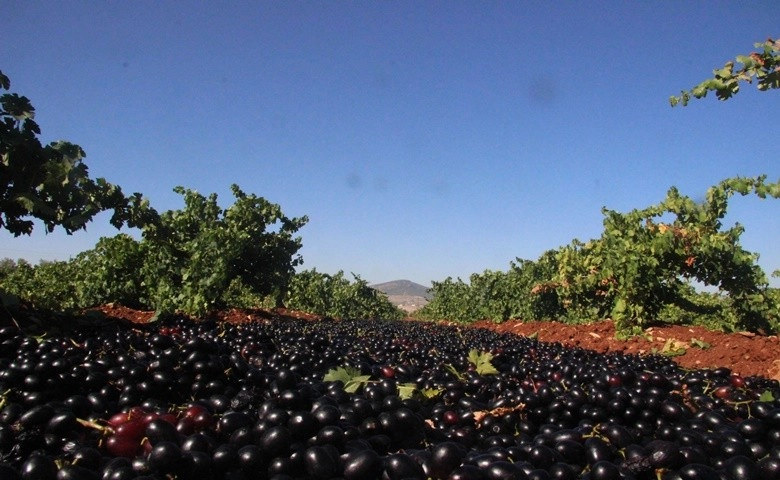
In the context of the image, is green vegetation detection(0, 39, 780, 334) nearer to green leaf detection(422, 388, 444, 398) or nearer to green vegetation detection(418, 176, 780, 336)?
green vegetation detection(418, 176, 780, 336)

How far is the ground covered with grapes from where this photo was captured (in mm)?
1670

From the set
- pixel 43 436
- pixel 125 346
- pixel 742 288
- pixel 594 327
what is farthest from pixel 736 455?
pixel 742 288

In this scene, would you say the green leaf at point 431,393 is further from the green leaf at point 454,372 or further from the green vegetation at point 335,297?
the green vegetation at point 335,297

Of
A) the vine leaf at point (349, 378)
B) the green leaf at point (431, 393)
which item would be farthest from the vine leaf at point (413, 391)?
the vine leaf at point (349, 378)

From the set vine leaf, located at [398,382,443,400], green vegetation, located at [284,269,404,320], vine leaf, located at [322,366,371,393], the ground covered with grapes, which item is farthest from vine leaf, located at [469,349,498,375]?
green vegetation, located at [284,269,404,320]

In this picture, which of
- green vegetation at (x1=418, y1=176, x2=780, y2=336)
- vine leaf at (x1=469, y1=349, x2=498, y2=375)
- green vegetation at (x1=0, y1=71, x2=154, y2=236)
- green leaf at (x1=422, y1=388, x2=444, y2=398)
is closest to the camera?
green leaf at (x1=422, y1=388, x2=444, y2=398)

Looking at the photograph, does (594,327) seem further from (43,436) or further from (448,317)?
(448,317)

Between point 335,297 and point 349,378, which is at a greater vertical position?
point 335,297

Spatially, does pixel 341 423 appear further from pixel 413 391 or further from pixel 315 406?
pixel 413 391

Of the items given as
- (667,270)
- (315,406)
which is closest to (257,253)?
(667,270)

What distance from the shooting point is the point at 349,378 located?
3.30 m

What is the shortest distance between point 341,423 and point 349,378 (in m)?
1.23

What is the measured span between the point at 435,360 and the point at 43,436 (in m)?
3.86

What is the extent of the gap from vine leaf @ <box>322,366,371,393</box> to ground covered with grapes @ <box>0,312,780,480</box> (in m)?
0.01
